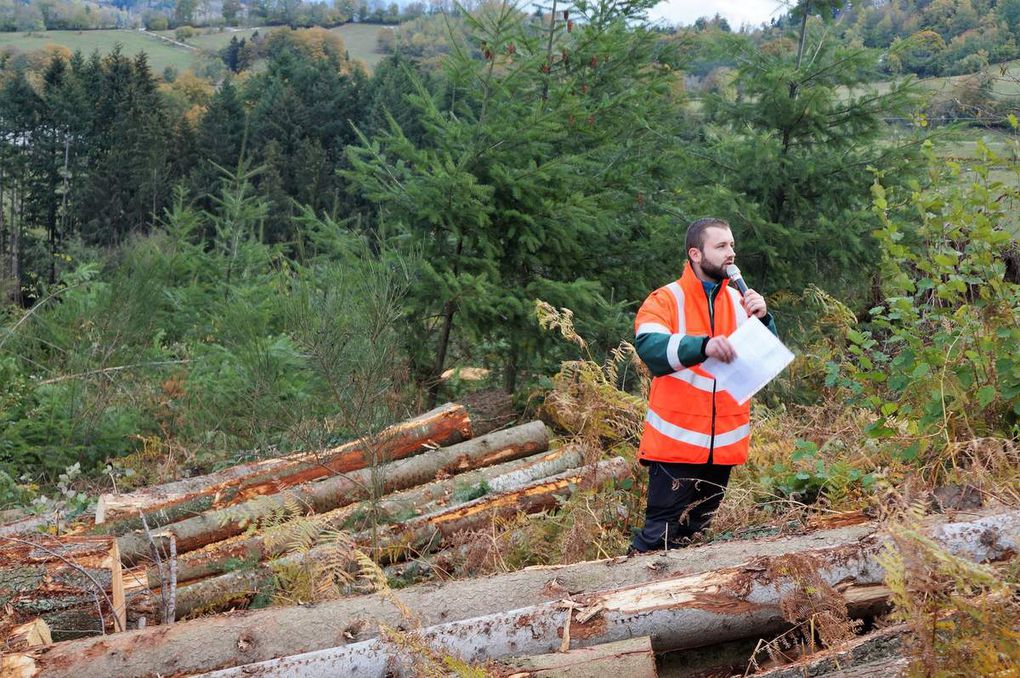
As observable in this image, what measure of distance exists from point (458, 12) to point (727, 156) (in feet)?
11.8

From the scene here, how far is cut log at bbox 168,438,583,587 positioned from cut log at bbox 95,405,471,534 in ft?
1.10

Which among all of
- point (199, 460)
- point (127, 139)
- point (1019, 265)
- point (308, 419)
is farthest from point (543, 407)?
point (127, 139)

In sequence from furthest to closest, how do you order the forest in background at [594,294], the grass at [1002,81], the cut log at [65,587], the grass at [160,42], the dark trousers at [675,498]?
1. the grass at [160,42]
2. the grass at [1002,81]
3. the forest in background at [594,294]
4. the dark trousers at [675,498]
5. the cut log at [65,587]

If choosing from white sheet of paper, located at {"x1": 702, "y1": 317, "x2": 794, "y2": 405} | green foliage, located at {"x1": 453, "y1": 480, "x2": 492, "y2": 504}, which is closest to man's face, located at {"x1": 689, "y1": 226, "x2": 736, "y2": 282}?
white sheet of paper, located at {"x1": 702, "y1": 317, "x2": 794, "y2": 405}

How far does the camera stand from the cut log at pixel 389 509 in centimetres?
547

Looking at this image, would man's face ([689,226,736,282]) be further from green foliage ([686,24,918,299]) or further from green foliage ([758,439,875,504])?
green foliage ([686,24,918,299])

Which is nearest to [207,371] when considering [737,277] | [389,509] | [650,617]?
[389,509]

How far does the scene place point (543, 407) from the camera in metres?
8.30

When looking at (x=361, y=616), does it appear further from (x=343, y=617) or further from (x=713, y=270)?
(x=713, y=270)

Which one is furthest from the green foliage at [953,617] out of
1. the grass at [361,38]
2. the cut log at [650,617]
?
the grass at [361,38]

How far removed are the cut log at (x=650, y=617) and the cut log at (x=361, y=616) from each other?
37mm

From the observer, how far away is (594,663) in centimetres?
312

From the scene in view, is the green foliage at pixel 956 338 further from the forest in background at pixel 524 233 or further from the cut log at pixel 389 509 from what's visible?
the forest in background at pixel 524 233

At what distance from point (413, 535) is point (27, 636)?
2365 millimetres
